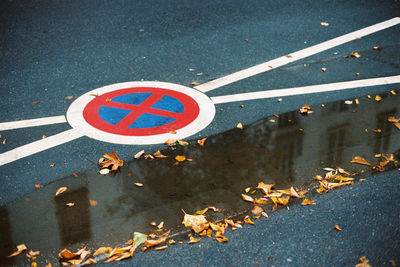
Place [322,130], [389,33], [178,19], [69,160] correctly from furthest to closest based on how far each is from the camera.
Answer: [178,19], [389,33], [322,130], [69,160]

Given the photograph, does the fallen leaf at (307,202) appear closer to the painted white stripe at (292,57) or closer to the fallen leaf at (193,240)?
the fallen leaf at (193,240)

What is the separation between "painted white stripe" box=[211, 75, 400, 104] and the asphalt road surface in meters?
0.03

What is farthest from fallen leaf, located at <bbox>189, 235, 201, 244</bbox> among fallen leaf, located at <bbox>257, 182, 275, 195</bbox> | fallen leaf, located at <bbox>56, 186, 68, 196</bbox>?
fallen leaf, located at <bbox>56, 186, 68, 196</bbox>

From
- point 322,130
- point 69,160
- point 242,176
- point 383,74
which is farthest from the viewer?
point 383,74

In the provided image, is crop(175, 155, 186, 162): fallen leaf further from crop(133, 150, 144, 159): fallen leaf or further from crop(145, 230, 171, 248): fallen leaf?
crop(145, 230, 171, 248): fallen leaf

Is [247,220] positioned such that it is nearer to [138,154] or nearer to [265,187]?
[265,187]

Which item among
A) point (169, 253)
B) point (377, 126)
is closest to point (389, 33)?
point (377, 126)

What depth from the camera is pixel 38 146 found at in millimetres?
4488

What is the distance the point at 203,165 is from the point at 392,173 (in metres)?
1.66

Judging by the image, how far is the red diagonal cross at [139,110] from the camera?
4.91m

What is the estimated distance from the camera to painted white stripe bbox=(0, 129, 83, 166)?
4.30 metres

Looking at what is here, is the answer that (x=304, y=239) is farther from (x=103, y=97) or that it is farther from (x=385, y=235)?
(x=103, y=97)

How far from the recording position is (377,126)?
189 inches

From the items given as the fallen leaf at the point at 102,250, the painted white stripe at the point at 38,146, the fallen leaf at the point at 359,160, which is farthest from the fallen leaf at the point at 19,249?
the fallen leaf at the point at 359,160
